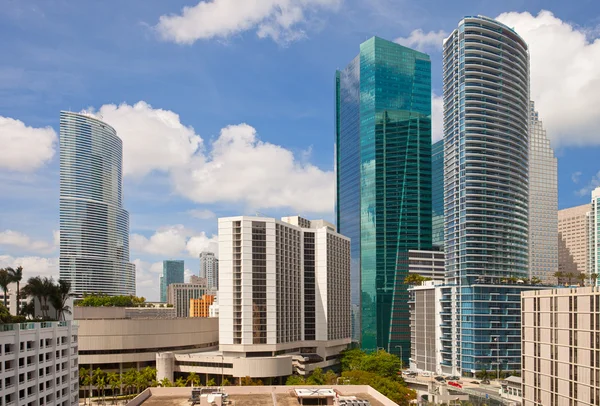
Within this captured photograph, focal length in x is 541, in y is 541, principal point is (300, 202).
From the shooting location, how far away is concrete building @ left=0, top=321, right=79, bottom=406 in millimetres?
97875

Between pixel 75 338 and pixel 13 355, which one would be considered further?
pixel 75 338

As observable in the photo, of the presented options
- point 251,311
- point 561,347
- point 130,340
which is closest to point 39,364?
point 130,340

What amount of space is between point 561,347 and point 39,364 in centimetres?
10495

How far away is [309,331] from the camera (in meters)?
197

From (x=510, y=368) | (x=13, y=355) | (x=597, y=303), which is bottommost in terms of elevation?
(x=510, y=368)

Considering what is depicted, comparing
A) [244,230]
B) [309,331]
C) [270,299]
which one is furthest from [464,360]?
[244,230]

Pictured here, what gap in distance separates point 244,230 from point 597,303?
10036 cm

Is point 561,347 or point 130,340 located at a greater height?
point 561,347

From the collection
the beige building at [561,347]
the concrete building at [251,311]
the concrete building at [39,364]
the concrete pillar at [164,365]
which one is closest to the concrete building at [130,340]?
the concrete pillar at [164,365]

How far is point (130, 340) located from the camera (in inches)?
6501

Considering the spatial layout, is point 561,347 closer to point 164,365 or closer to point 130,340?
point 164,365

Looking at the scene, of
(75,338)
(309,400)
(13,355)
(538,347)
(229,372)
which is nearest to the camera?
(309,400)

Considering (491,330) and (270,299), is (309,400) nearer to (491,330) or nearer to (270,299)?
(270,299)

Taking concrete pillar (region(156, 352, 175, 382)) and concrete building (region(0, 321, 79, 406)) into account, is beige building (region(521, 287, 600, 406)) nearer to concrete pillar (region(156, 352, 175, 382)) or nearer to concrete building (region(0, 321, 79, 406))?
concrete pillar (region(156, 352, 175, 382))
